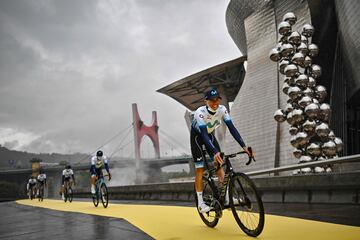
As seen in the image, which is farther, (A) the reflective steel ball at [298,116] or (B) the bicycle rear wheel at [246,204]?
(A) the reflective steel ball at [298,116]

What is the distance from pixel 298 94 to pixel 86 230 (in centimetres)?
1062

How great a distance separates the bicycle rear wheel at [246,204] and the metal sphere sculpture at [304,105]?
944 cm

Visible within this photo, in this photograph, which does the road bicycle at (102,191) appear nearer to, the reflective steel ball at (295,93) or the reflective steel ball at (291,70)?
the reflective steel ball at (295,93)

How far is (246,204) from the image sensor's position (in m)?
4.75

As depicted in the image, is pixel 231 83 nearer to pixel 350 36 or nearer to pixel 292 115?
pixel 350 36

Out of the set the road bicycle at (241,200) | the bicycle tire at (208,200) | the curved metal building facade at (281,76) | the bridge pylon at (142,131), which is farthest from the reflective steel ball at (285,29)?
the bridge pylon at (142,131)

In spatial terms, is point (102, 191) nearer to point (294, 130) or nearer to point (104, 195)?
point (104, 195)

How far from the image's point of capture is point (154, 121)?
3595 inches

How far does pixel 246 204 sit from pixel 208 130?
1.46 m

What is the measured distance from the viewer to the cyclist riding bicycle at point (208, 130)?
5348 millimetres

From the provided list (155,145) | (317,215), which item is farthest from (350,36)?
(155,145)

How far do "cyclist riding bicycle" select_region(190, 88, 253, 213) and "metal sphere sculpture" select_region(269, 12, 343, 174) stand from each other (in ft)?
28.8

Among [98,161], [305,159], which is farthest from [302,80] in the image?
[98,161]

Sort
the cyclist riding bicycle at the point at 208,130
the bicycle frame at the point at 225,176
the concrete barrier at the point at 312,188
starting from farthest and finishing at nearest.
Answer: the concrete barrier at the point at 312,188, the cyclist riding bicycle at the point at 208,130, the bicycle frame at the point at 225,176
